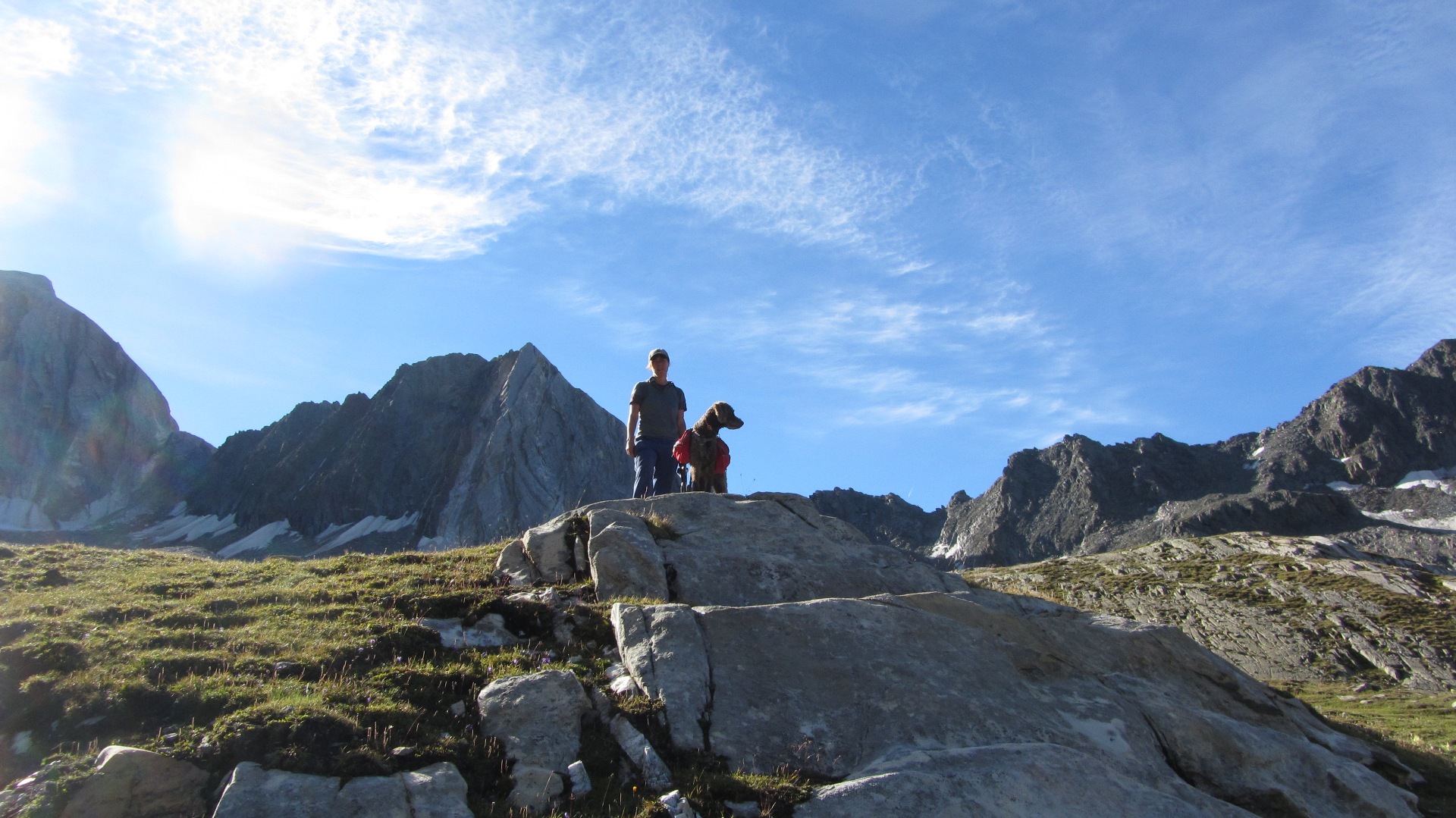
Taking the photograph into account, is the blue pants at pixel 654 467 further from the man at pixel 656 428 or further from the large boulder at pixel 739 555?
the large boulder at pixel 739 555

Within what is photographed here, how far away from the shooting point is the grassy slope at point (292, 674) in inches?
303

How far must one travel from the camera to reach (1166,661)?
43.6 feet

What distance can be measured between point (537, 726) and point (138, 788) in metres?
3.34

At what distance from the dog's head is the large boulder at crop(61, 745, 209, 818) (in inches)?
485

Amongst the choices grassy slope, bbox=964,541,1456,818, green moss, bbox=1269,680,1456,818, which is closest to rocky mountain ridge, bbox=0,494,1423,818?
green moss, bbox=1269,680,1456,818

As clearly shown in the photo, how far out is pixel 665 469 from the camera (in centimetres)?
1880

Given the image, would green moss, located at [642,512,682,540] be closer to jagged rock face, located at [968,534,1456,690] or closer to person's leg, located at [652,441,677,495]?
person's leg, located at [652,441,677,495]

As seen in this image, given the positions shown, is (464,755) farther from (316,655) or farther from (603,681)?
(316,655)

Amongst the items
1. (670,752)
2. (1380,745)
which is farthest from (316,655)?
(1380,745)

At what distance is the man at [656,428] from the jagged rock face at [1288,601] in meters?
36.3

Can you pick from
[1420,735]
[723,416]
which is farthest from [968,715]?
[1420,735]

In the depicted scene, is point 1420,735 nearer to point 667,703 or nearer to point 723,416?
point 723,416

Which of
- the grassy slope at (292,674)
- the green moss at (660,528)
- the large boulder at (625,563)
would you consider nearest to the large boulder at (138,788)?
the grassy slope at (292,674)

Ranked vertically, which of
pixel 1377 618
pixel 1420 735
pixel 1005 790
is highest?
pixel 1005 790
